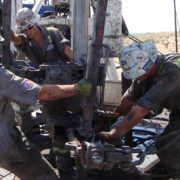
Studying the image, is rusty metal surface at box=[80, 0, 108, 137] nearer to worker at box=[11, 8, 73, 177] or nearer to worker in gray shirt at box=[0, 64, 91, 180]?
worker in gray shirt at box=[0, 64, 91, 180]

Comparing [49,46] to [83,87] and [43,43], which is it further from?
[83,87]

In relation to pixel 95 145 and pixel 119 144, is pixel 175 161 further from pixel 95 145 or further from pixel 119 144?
pixel 95 145

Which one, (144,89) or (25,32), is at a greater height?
(25,32)

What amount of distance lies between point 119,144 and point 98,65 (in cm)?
81

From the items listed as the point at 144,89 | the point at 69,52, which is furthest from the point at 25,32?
the point at 144,89

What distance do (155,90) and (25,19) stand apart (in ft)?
5.86

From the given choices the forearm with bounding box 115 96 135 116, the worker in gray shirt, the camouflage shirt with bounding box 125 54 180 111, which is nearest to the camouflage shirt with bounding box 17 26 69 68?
the forearm with bounding box 115 96 135 116

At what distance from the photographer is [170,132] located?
308 centimetres

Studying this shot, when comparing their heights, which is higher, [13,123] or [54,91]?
[54,91]

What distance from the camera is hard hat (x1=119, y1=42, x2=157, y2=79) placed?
9.08 feet

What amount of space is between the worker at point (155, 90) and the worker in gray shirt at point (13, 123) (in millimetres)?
447

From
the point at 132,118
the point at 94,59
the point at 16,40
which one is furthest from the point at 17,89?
the point at 16,40

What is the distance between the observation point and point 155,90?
2.68 meters

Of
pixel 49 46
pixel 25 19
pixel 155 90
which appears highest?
pixel 25 19
